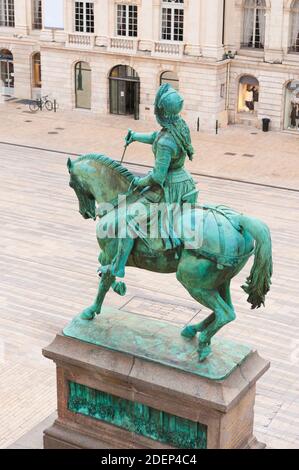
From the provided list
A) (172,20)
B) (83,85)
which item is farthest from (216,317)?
(83,85)

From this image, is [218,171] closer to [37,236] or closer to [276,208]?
[276,208]

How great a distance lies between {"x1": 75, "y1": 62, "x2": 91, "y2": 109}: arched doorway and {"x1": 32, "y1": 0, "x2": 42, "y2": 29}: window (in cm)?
398

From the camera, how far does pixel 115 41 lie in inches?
1807

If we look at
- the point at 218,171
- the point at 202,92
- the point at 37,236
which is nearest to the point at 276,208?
the point at 218,171

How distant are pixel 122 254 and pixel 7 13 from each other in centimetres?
3879

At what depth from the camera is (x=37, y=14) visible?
49.8 m

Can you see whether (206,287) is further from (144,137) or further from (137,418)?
(144,137)

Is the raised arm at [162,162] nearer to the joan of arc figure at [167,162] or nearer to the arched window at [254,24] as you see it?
the joan of arc figure at [167,162]

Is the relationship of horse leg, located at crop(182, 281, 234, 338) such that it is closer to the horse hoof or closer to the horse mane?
the horse hoof

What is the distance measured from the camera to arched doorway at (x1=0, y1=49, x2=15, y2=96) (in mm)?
52094

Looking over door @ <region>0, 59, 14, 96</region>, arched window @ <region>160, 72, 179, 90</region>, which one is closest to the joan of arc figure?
arched window @ <region>160, 72, 179, 90</region>

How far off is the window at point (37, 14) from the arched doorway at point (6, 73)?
286 cm

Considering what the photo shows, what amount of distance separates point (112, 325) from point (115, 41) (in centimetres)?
3249

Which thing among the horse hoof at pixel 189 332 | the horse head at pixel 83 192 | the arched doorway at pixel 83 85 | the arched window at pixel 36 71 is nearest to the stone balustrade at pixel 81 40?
the arched doorway at pixel 83 85
